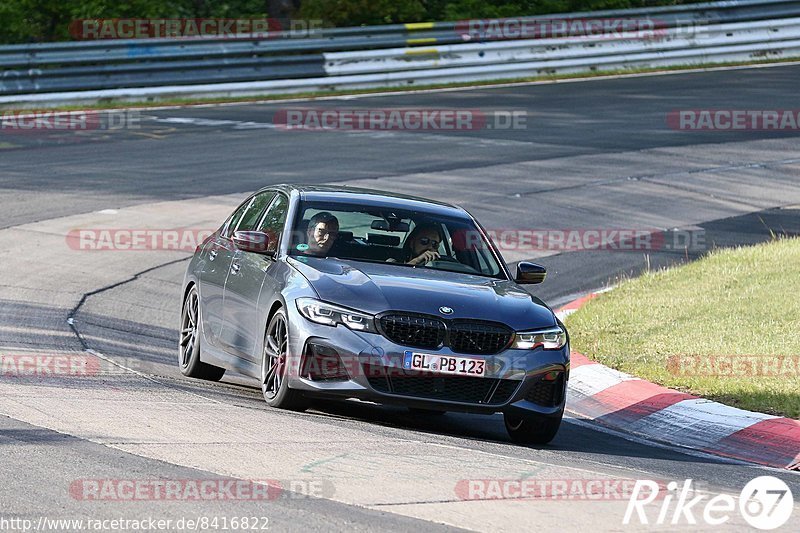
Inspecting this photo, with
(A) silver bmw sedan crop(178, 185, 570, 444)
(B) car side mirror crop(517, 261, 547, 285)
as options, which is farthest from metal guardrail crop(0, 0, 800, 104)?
(B) car side mirror crop(517, 261, 547, 285)

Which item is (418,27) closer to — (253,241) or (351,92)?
(351,92)

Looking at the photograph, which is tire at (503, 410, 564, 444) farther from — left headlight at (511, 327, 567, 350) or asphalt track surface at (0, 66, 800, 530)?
left headlight at (511, 327, 567, 350)

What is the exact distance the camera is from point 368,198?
33.4 feet

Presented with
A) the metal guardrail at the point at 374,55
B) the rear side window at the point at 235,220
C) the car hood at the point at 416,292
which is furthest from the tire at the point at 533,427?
the metal guardrail at the point at 374,55

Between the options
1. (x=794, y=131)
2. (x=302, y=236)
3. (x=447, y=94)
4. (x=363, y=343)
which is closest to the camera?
(x=363, y=343)

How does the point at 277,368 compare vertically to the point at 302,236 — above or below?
below

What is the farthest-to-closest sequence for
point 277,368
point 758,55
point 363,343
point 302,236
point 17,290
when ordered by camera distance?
point 758,55 → point 17,290 → point 302,236 → point 277,368 → point 363,343

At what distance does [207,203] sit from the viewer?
734 inches

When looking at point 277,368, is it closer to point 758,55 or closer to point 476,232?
point 476,232

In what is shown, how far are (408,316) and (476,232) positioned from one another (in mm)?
1849

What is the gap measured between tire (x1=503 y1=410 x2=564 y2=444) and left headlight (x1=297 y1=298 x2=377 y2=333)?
1160 mm

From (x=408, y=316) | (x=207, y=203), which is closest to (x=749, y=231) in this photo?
(x=207, y=203)

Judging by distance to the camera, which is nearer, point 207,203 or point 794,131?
point 207,203

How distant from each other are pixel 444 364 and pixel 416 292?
1.72ft
